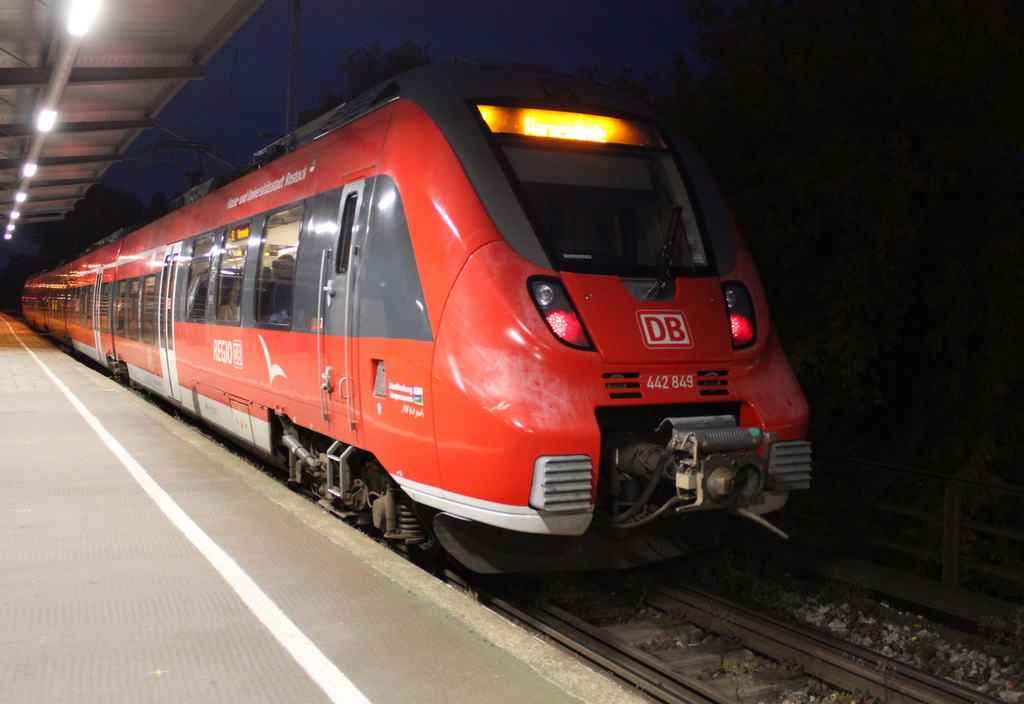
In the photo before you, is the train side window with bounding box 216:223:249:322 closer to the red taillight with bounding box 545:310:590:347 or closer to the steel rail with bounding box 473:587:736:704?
the steel rail with bounding box 473:587:736:704

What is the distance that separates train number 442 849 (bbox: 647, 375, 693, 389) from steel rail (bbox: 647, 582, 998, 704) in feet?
4.86

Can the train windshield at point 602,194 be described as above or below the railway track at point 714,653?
above

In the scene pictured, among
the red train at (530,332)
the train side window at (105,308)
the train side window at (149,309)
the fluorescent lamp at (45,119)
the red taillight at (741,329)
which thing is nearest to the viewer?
the red train at (530,332)

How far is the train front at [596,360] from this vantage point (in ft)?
15.2

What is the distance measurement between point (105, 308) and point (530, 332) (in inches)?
689

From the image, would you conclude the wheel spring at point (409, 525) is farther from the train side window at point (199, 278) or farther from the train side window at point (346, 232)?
the train side window at point (199, 278)

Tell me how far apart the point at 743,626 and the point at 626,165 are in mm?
3032

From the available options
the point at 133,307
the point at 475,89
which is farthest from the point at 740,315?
the point at 133,307

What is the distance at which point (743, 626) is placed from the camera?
5.28m

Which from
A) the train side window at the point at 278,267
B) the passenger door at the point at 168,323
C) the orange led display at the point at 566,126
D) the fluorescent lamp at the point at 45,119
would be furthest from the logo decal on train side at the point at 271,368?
the fluorescent lamp at the point at 45,119

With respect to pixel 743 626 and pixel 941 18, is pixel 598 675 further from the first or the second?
pixel 941 18

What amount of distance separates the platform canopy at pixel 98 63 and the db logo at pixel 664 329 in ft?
22.2

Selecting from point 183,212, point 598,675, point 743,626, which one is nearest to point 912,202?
point 743,626

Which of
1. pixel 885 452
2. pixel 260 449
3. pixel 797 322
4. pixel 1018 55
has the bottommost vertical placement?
pixel 885 452
